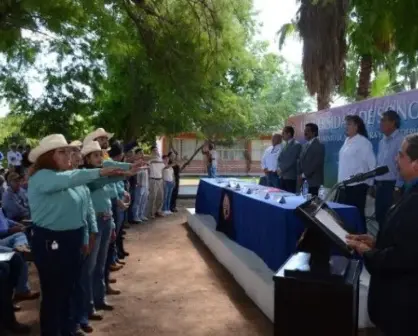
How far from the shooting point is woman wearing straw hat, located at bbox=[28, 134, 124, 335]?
332 cm

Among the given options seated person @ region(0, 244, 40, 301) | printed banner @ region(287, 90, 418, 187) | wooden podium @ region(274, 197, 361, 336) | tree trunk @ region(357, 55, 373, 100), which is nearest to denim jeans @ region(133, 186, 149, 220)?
printed banner @ region(287, 90, 418, 187)

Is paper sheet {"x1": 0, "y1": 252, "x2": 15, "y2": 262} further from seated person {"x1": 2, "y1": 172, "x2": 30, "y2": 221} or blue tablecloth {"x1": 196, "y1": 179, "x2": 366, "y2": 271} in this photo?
blue tablecloth {"x1": 196, "y1": 179, "x2": 366, "y2": 271}

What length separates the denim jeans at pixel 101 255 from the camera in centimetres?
458

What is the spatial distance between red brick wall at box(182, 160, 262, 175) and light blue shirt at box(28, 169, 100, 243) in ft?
92.3

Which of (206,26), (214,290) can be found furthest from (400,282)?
(206,26)

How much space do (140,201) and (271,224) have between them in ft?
20.2

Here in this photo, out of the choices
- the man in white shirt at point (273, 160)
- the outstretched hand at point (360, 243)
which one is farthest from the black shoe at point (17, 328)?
the man in white shirt at point (273, 160)

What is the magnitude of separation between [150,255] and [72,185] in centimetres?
446

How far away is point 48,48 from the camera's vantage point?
34.3 ft

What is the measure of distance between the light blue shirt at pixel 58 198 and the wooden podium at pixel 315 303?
1.49 metres

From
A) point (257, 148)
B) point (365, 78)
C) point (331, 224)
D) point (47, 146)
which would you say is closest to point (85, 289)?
point (47, 146)

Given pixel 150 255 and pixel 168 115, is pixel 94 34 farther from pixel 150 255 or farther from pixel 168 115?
pixel 168 115

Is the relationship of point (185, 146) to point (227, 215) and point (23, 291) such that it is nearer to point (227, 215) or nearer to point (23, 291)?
point (227, 215)

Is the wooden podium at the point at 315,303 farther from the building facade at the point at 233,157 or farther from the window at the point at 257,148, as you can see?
the window at the point at 257,148
